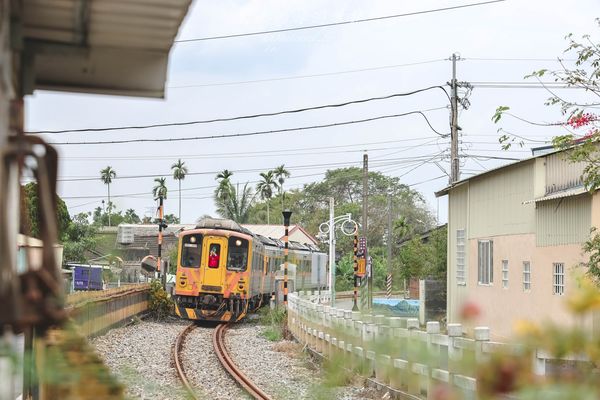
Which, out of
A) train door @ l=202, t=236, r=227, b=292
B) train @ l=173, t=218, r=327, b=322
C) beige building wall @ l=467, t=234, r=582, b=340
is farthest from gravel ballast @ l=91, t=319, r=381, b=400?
beige building wall @ l=467, t=234, r=582, b=340

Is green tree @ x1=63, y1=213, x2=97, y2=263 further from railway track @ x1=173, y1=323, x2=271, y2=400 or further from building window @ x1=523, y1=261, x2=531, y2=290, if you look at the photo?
building window @ x1=523, y1=261, x2=531, y2=290

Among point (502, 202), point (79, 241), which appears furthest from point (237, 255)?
point (79, 241)

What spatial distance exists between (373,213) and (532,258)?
192 feet

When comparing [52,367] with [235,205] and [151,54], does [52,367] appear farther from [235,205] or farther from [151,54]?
[235,205]

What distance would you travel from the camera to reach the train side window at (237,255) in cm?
2530

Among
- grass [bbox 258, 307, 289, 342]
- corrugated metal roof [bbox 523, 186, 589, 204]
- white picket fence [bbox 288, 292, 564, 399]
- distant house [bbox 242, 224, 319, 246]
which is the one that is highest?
distant house [bbox 242, 224, 319, 246]

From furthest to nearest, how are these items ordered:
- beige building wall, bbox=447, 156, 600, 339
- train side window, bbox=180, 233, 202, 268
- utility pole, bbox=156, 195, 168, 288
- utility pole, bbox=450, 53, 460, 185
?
utility pole, bbox=156, 195, 168, 288 < utility pole, bbox=450, 53, 460, 185 < train side window, bbox=180, 233, 202, 268 < beige building wall, bbox=447, 156, 600, 339

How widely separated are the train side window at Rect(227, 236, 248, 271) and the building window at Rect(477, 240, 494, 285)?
644 cm

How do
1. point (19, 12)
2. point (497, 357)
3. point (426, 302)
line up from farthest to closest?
1. point (426, 302)
2. point (19, 12)
3. point (497, 357)

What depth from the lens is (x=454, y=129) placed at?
28812 millimetres

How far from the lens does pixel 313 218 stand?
80.8m

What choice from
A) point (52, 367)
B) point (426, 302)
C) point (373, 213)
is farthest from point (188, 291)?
point (373, 213)

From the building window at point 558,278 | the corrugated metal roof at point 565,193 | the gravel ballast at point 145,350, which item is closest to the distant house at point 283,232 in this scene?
the gravel ballast at point 145,350

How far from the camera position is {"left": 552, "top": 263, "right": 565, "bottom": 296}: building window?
17680 mm
